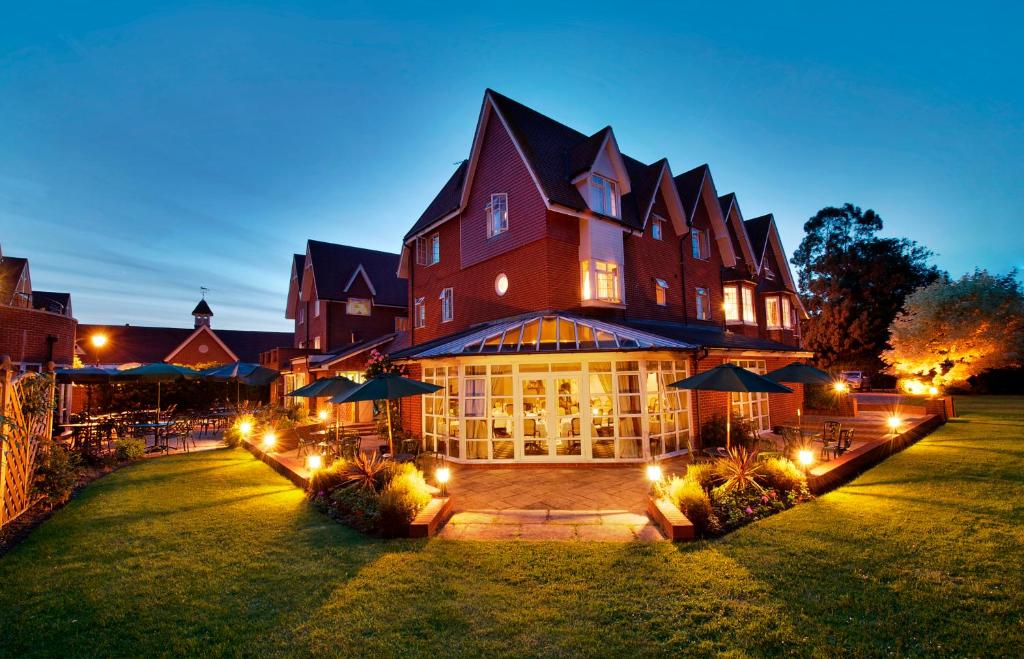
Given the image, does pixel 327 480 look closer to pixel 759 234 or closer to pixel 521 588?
pixel 521 588

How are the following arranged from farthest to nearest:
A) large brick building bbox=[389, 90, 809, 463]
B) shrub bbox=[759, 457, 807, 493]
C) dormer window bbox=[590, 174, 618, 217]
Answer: dormer window bbox=[590, 174, 618, 217] < large brick building bbox=[389, 90, 809, 463] < shrub bbox=[759, 457, 807, 493]

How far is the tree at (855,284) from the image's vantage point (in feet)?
129

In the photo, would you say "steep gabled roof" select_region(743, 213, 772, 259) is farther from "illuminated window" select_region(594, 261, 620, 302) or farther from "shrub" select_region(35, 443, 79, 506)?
"shrub" select_region(35, 443, 79, 506)

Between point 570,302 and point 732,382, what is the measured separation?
679 cm

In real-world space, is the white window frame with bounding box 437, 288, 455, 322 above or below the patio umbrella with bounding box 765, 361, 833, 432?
above

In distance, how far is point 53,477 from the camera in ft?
28.6

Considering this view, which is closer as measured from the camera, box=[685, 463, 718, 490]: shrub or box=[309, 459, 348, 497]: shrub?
box=[685, 463, 718, 490]: shrub

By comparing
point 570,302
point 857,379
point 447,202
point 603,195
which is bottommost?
point 857,379

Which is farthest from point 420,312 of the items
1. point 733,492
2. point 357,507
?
point 733,492

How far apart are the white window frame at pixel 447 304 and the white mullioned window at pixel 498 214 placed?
10.9ft

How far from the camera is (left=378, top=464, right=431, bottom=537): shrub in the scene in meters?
6.89

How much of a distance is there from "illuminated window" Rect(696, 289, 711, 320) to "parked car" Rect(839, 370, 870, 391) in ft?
74.6

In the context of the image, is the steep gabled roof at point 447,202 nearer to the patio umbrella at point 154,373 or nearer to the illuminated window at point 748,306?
the patio umbrella at point 154,373

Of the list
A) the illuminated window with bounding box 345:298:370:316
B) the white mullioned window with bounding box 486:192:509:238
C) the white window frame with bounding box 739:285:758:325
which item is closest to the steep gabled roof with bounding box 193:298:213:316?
the illuminated window with bounding box 345:298:370:316
